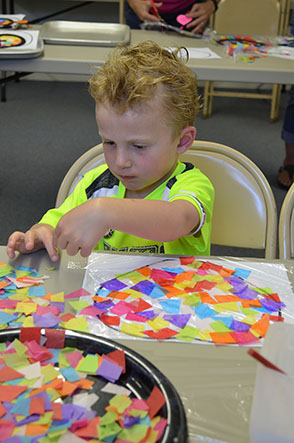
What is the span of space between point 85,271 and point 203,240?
11.5 inches

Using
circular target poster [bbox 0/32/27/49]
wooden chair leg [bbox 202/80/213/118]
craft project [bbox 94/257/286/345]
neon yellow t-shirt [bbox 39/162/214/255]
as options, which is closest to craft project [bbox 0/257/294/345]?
craft project [bbox 94/257/286/345]

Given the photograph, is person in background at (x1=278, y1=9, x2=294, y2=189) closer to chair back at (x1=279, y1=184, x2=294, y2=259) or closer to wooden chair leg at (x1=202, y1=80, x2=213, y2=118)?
wooden chair leg at (x1=202, y1=80, x2=213, y2=118)

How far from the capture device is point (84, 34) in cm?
222

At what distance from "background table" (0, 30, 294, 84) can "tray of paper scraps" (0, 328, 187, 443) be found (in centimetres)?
138

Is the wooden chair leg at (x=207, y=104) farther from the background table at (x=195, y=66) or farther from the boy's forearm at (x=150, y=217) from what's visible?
the boy's forearm at (x=150, y=217)

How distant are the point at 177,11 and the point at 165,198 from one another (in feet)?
5.82

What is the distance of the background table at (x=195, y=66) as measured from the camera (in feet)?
6.46

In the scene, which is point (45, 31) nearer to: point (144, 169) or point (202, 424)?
point (144, 169)

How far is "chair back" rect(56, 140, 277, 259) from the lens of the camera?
4.09ft

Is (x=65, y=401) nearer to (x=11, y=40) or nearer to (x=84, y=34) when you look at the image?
(x=11, y=40)

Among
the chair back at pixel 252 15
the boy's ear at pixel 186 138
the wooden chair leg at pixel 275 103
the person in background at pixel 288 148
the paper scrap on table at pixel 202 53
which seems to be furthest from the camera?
the wooden chair leg at pixel 275 103

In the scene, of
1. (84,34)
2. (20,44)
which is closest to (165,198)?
(20,44)

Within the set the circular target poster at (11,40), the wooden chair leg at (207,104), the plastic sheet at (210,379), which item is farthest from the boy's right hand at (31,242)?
the wooden chair leg at (207,104)

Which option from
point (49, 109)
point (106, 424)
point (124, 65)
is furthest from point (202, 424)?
point (49, 109)
